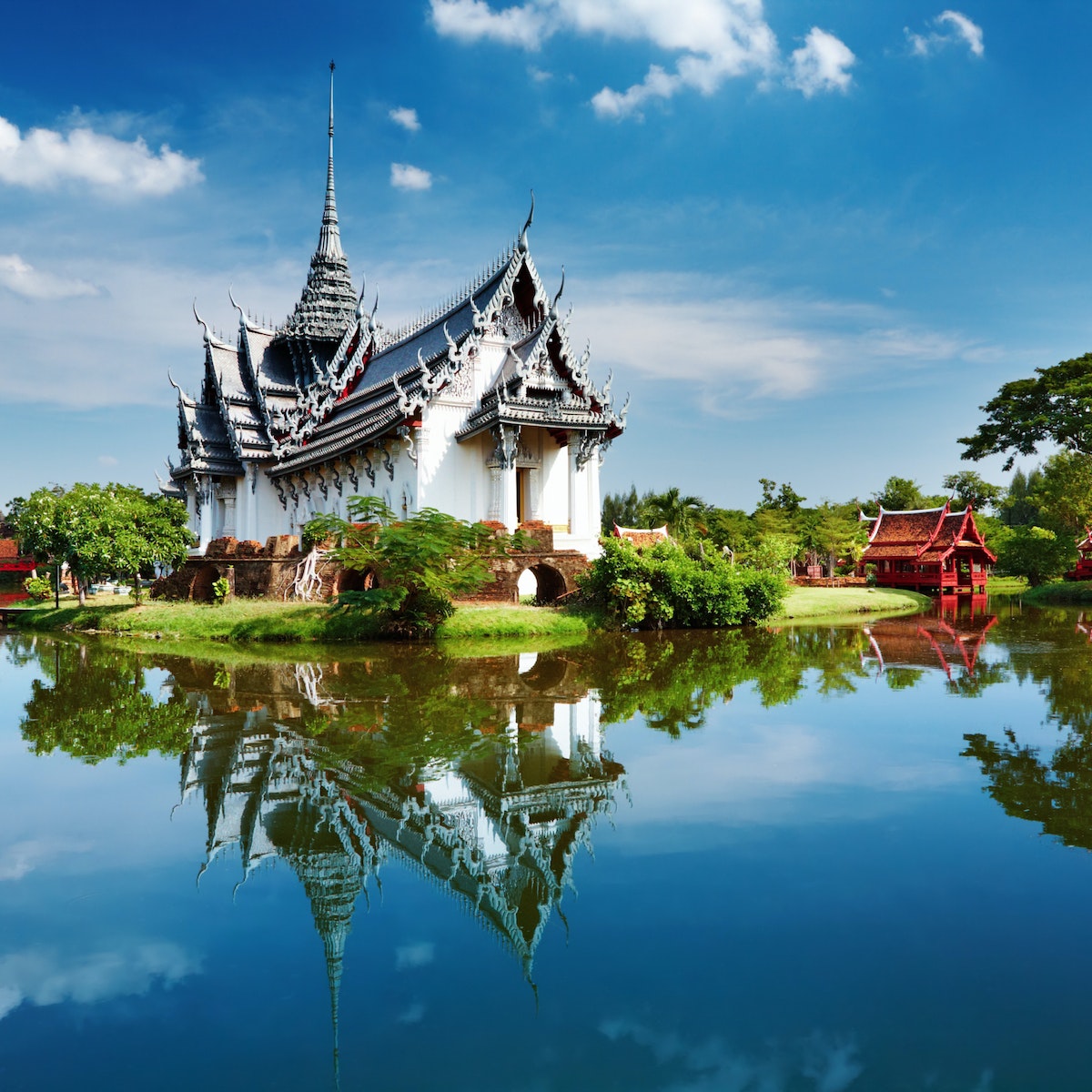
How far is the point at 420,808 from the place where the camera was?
548cm

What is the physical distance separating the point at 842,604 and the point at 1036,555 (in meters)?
14.0

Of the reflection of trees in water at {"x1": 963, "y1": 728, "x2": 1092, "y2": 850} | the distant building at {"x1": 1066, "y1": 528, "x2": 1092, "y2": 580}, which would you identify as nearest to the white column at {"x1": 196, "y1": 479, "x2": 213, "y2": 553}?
the reflection of trees in water at {"x1": 963, "y1": 728, "x2": 1092, "y2": 850}

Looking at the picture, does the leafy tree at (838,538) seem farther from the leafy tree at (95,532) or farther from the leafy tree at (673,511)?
the leafy tree at (95,532)

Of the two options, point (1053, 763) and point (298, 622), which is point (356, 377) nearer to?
point (298, 622)

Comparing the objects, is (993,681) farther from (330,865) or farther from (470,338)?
(470,338)

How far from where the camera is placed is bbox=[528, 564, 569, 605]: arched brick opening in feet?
60.3

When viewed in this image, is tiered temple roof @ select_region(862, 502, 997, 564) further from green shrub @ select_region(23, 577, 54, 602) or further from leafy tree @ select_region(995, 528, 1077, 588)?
green shrub @ select_region(23, 577, 54, 602)

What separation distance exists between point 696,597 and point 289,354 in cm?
1749

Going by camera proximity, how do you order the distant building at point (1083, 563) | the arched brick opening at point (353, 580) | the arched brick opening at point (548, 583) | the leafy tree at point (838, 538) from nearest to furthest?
the arched brick opening at point (548, 583), the arched brick opening at point (353, 580), the distant building at point (1083, 563), the leafy tree at point (838, 538)

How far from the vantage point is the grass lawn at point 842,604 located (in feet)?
68.5

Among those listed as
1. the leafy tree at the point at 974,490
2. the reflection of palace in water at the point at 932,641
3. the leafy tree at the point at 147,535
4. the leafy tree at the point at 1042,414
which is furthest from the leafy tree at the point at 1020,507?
the leafy tree at the point at 147,535

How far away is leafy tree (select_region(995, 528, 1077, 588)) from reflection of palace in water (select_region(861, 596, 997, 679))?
34.5 feet

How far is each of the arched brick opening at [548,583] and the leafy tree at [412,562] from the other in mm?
2445

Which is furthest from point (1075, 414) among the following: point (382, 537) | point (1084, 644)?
point (382, 537)
